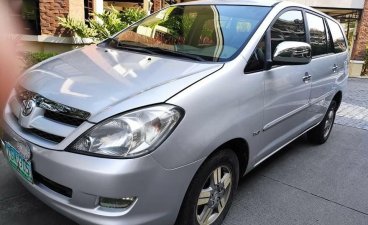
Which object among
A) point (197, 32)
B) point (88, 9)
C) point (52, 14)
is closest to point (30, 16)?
point (52, 14)

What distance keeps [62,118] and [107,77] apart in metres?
0.43

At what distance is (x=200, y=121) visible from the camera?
2.21 metres

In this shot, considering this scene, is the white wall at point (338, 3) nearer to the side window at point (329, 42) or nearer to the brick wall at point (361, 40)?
the brick wall at point (361, 40)

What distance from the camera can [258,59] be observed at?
9.31 feet

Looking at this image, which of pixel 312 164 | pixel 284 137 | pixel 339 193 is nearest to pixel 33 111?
pixel 284 137

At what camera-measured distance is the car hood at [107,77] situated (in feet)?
7.04

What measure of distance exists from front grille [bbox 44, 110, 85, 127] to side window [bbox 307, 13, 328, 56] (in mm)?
2774

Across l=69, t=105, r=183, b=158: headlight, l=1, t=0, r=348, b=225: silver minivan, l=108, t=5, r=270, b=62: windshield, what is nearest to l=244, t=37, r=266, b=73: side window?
l=1, t=0, r=348, b=225: silver minivan

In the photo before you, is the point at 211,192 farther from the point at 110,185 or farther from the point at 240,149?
the point at 110,185

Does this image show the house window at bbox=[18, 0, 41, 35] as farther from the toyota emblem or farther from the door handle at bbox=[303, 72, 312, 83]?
the door handle at bbox=[303, 72, 312, 83]

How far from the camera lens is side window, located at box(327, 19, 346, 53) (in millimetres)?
4605

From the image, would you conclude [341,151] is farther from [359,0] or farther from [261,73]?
[359,0]

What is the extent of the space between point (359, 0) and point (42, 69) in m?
14.5

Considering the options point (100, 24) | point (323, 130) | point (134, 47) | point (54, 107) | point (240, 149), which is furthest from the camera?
point (100, 24)
